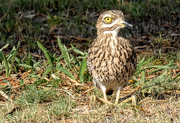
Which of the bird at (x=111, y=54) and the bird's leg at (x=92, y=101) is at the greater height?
the bird at (x=111, y=54)

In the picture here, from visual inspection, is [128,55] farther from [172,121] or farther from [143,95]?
[172,121]

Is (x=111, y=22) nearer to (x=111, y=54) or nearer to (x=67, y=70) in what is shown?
(x=111, y=54)

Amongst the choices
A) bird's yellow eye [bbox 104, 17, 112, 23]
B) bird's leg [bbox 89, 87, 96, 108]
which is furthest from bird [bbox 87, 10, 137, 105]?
bird's leg [bbox 89, 87, 96, 108]

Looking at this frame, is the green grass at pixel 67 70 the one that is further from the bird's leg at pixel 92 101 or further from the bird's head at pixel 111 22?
the bird's head at pixel 111 22

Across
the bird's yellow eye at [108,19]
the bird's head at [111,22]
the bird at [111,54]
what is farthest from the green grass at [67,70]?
A: the bird's yellow eye at [108,19]

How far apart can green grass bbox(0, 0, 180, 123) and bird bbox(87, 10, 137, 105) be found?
44 cm

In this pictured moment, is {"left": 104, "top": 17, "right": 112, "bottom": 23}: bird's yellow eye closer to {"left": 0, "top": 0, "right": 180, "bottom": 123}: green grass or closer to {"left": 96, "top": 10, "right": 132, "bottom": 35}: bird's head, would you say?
{"left": 96, "top": 10, "right": 132, "bottom": 35}: bird's head

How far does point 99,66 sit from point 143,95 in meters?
0.79

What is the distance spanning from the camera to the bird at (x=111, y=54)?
511 cm

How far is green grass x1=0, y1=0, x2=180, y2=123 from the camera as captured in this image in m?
4.86

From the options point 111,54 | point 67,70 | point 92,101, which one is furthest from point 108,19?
point 67,70

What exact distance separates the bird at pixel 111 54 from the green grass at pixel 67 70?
44 centimetres

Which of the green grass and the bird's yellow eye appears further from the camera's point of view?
the bird's yellow eye

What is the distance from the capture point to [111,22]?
5105 mm
